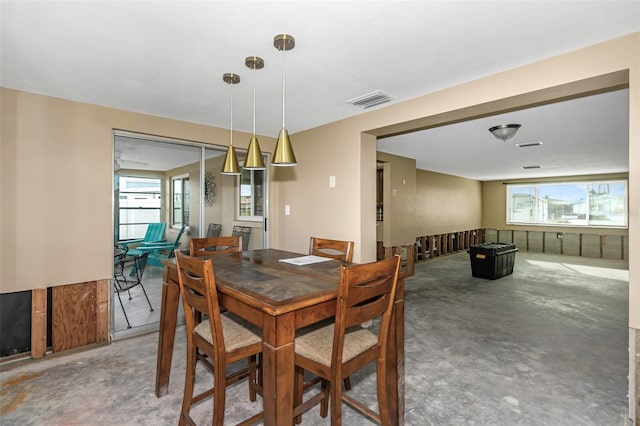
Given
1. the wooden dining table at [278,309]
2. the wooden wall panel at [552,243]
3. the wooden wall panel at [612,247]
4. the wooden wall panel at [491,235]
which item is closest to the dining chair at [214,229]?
the wooden dining table at [278,309]

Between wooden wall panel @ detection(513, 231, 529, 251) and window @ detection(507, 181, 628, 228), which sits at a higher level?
window @ detection(507, 181, 628, 228)

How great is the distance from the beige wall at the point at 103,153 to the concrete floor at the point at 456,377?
29.7 inches

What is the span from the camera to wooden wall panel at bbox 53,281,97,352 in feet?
9.29

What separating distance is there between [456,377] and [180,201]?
3413 mm

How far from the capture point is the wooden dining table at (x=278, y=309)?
1.28 meters

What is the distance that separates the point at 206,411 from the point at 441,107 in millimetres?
2962

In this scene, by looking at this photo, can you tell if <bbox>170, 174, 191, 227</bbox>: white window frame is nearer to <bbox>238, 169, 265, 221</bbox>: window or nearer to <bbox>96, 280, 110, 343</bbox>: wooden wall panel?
<bbox>238, 169, 265, 221</bbox>: window

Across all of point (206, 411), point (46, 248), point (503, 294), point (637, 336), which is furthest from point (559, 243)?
point (46, 248)

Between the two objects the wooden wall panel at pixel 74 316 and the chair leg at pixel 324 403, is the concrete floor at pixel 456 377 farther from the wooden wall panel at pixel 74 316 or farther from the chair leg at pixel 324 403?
the wooden wall panel at pixel 74 316

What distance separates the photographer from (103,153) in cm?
304

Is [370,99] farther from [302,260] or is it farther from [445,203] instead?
[445,203]

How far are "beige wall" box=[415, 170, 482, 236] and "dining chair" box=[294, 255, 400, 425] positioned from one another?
5967 millimetres

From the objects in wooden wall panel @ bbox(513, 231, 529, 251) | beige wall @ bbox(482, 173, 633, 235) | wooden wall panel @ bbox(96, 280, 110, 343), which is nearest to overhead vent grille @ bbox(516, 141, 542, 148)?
beige wall @ bbox(482, 173, 633, 235)

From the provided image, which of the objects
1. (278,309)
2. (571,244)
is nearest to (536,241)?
(571,244)
